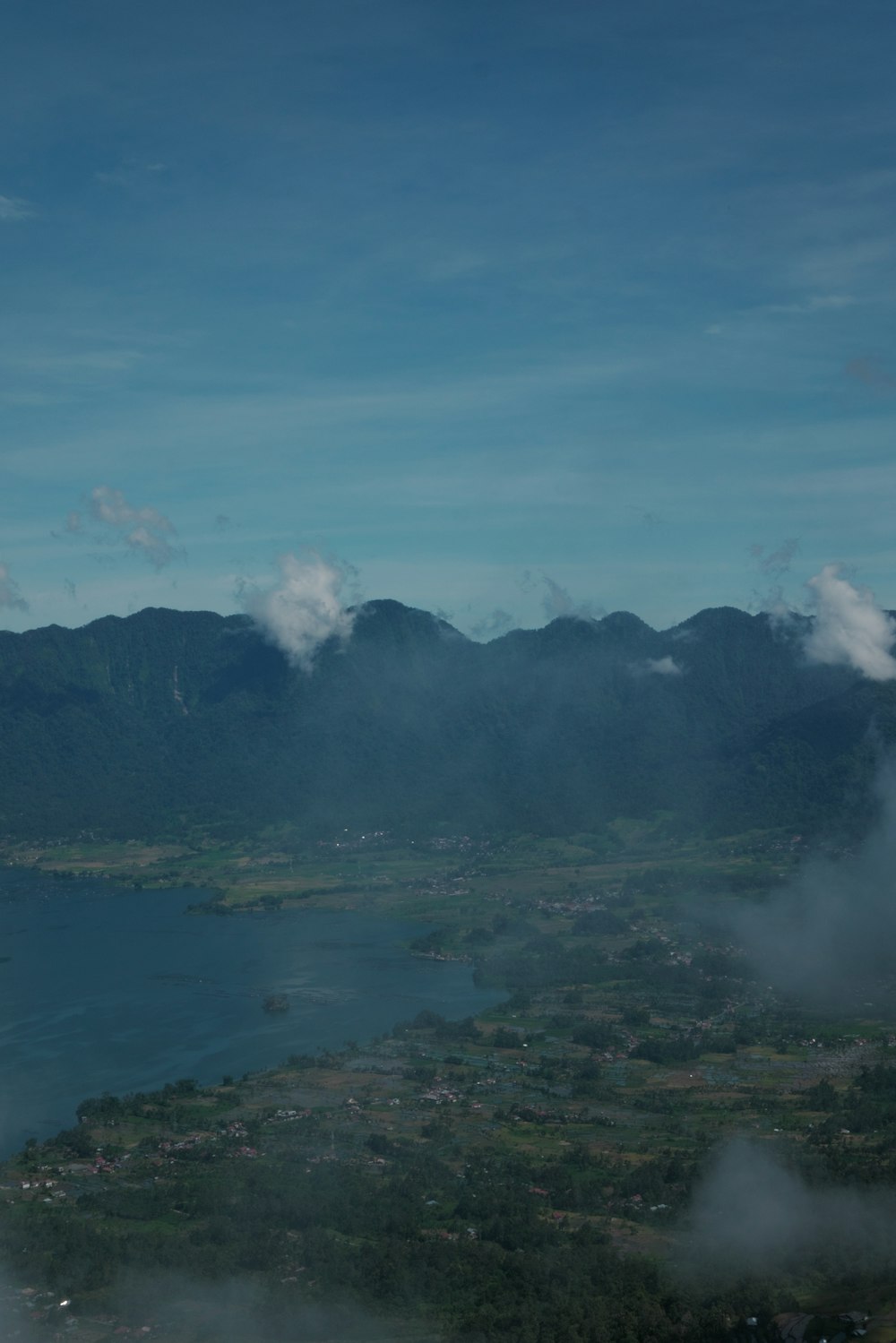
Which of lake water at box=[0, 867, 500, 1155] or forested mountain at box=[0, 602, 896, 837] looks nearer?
lake water at box=[0, 867, 500, 1155]

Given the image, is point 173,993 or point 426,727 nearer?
point 173,993

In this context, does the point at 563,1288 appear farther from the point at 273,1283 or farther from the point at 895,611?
the point at 895,611

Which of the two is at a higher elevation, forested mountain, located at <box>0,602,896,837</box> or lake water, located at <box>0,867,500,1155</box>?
forested mountain, located at <box>0,602,896,837</box>

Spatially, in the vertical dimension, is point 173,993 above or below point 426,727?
below

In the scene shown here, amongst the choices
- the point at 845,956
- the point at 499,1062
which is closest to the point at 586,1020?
the point at 499,1062
